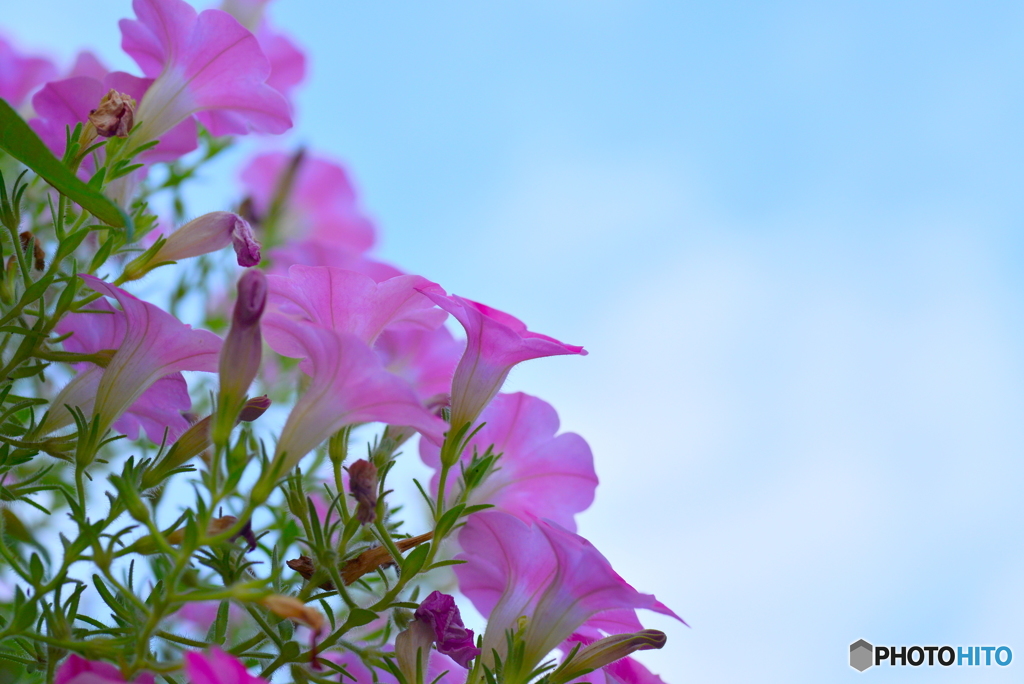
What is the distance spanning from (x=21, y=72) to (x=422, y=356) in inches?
49.7

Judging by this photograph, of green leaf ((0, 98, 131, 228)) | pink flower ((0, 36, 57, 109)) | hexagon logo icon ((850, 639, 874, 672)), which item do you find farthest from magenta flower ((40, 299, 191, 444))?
hexagon logo icon ((850, 639, 874, 672))

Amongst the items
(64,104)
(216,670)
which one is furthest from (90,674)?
(64,104)

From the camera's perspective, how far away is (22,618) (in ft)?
3.43

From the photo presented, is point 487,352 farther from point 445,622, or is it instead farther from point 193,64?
point 193,64

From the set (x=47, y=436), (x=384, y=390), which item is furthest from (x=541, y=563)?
(x=47, y=436)

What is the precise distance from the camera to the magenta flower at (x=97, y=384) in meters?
1.28

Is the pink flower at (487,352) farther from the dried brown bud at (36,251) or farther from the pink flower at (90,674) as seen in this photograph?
the dried brown bud at (36,251)

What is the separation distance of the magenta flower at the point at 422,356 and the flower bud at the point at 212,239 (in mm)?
490

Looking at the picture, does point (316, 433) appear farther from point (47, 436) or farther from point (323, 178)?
point (323, 178)

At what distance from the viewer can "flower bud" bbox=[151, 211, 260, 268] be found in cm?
131

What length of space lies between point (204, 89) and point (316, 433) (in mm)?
747

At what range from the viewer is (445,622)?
1.21 m

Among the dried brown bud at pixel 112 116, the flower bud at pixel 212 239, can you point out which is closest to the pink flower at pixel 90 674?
the flower bud at pixel 212 239

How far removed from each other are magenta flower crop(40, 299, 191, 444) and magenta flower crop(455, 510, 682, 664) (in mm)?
501
